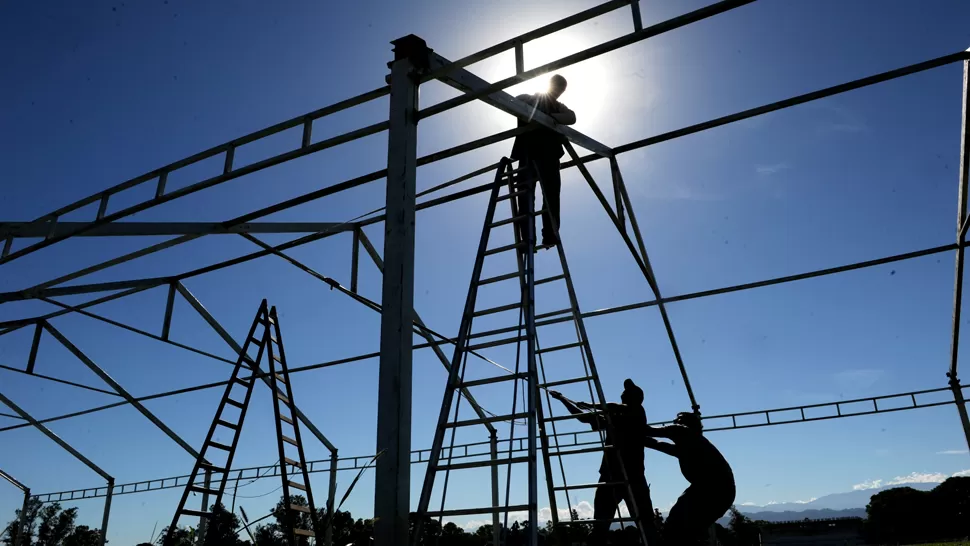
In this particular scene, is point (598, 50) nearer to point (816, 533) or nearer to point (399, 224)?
point (399, 224)

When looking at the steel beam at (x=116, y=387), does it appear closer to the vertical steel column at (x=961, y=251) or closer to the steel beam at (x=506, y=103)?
the steel beam at (x=506, y=103)

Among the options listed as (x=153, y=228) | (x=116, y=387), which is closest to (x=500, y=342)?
(x=153, y=228)

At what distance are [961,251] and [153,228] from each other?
808cm

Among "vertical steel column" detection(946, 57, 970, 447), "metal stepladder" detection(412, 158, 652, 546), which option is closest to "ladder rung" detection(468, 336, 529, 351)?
"metal stepladder" detection(412, 158, 652, 546)

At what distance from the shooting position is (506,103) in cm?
532

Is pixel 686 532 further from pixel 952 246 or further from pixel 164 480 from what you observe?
A: pixel 164 480

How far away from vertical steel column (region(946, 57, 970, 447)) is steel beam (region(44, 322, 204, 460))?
9.74 m

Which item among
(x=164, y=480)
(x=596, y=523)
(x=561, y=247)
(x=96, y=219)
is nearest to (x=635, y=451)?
(x=596, y=523)

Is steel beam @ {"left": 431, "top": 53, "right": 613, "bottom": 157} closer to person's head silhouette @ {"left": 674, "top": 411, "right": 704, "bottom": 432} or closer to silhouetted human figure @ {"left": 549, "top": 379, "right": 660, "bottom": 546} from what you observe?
silhouetted human figure @ {"left": 549, "top": 379, "right": 660, "bottom": 546}

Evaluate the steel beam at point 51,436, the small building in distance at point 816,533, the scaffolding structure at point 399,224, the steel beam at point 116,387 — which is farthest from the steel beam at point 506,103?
the small building in distance at point 816,533

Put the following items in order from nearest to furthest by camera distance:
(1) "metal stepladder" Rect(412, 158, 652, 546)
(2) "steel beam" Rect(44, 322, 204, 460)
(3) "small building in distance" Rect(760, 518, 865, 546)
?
(1) "metal stepladder" Rect(412, 158, 652, 546) < (2) "steel beam" Rect(44, 322, 204, 460) < (3) "small building in distance" Rect(760, 518, 865, 546)

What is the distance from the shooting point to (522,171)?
18.0 feet

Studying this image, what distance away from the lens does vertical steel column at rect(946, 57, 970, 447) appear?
526 cm

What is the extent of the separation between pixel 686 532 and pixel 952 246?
4.57 metres
